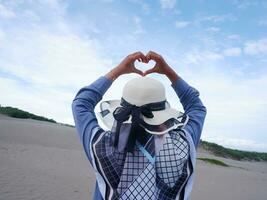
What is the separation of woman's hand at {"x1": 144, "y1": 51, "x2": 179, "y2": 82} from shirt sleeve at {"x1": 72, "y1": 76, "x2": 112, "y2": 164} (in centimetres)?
29

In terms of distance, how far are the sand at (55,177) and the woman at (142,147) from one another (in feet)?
15.9

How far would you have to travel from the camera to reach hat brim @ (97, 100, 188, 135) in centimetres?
164

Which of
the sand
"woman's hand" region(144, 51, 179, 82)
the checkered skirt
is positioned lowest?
the sand

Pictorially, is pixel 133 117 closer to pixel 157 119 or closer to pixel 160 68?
pixel 157 119

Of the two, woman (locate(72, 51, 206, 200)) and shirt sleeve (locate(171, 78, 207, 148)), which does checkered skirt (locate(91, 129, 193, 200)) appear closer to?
woman (locate(72, 51, 206, 200))

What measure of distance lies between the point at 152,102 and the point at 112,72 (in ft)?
1.60

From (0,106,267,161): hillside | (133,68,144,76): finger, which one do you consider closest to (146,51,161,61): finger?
(133,68,144,76): finger

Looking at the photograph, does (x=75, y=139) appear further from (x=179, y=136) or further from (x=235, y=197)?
(x=179, y=136)

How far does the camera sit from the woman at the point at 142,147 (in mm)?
1585

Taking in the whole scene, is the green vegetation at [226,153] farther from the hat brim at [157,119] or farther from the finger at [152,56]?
the hat brim at [157,119]

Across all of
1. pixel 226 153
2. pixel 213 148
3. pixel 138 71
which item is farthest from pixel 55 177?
pixel 226 153

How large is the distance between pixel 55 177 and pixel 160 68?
629 centimetres

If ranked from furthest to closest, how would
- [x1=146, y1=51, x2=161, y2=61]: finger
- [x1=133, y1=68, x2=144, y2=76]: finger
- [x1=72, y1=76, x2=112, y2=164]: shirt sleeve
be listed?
[x1=133, y1=68, x2=144, y2=76]: finger, [x1=146, y1=51, x2=161, y2=61]: finger, [x1=72, y1=76, x2=112, y2=164]: shirt sleeve

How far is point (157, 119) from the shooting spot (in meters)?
1.65
